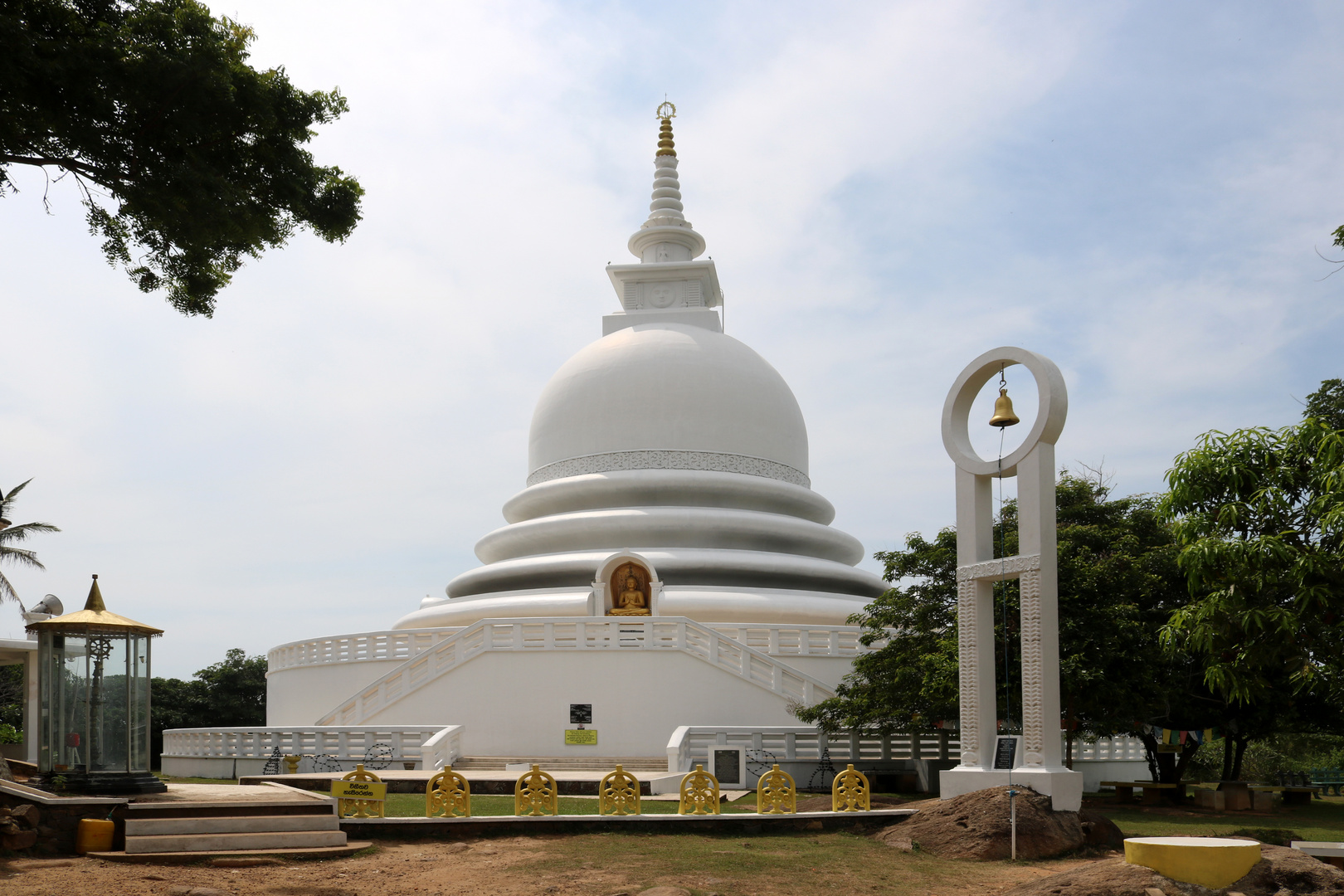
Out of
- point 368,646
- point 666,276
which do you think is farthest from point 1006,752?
point 666,276

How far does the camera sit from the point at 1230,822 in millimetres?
18531

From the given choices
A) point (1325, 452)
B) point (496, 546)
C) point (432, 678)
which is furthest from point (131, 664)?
point (496, 546)

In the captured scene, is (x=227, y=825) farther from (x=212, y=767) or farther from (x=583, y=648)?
(x=212, y=767)

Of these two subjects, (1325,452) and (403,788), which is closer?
→ (1325,452)

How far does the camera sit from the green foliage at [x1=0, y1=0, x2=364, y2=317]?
12.2 metres

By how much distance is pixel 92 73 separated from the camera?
481 inches

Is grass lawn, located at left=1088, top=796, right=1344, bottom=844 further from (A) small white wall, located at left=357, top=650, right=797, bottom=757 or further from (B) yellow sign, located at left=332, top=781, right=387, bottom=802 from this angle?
(B) yellow sign, located at left=332, top=781, right=387, bottom=802

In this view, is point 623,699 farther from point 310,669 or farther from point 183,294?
point 183,294

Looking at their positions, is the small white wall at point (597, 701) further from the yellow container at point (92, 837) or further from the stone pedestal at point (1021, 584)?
the yellow container at point (92, 837)

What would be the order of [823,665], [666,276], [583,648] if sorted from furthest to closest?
[666,276], [823,665], [583,648]

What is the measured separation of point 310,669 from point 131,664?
14526 mm

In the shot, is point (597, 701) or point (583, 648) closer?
point (597, 701)

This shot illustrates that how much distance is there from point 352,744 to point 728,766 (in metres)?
7.88

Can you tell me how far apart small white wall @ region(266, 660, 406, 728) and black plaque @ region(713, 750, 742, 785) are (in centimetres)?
1024
